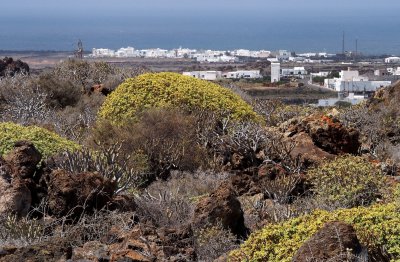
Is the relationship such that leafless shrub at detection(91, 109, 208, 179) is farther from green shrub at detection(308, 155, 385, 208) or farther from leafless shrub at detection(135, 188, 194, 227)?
leafless shrub at detection(135, 188, 194, 227)

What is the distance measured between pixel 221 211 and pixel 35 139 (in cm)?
364

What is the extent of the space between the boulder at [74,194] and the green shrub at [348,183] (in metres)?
2.27

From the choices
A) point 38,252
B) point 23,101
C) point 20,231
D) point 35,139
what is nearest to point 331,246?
point 38,252

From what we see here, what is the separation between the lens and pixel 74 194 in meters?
7.75

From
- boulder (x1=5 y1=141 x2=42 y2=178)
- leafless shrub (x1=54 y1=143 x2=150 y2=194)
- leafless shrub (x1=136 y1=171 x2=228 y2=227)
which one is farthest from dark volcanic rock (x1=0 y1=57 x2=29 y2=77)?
boulder (x1=5 y1=141 x2=42 y2=178)

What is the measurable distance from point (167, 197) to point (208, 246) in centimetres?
170

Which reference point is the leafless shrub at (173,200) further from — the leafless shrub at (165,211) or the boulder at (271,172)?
the boulder at (271,172)

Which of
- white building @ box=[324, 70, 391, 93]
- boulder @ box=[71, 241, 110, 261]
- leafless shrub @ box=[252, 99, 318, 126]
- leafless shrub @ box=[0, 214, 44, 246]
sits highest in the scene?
boulder @ box=[71, 241, 110, 261]

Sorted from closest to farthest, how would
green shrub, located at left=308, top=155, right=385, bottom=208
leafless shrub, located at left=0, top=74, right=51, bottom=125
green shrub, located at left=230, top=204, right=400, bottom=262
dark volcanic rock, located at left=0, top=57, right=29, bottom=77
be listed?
green shrub, located at left=230, top=204, right=400, bottom=262 < green shrub, located at left=308, top=155, right=385, bottom=208 < leafless shrub, located at left=0, top=74, right=51, bottom=125 < dark volcanic rock, located at left=0, top=57, right=29, bottom=77

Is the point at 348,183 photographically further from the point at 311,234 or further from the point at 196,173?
the point at 311,234

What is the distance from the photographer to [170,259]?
6.25 m

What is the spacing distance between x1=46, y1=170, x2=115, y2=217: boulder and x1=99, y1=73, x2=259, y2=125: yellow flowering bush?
5.33m

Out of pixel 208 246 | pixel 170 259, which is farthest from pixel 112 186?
pixel 170 259

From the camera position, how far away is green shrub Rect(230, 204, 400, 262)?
6199mm
